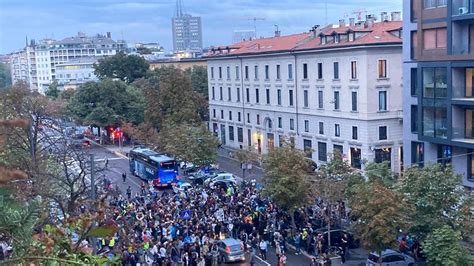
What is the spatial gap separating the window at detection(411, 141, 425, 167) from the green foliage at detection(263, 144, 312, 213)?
854 centimetres

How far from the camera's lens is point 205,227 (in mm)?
27391

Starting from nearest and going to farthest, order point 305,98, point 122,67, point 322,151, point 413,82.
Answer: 1. point 413,82
2. point 322,151
3. point 305,98
4. point 122,67

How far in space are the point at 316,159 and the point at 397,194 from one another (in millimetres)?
25362

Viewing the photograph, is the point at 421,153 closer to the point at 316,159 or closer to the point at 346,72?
the point at 346,72

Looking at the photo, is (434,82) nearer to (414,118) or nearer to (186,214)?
(414,118)

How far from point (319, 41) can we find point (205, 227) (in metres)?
25.1

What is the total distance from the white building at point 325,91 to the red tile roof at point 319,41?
0.07 m

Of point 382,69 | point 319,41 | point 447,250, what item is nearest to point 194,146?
point 319,41

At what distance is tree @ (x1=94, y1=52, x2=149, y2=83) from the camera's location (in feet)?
294

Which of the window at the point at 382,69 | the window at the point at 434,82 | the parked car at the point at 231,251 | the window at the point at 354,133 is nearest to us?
the parked car at the point at 231,251

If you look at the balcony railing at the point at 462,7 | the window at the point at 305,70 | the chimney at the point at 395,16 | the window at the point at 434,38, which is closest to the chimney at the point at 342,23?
the chimney at the point at 395,16

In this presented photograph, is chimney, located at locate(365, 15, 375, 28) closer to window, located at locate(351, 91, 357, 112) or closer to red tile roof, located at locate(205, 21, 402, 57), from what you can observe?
red tile roof, located at locate(205, 21, 402, 57)

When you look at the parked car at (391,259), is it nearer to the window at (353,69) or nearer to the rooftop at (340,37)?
the rooftop at (340,37)

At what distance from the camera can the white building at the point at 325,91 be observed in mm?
42281
